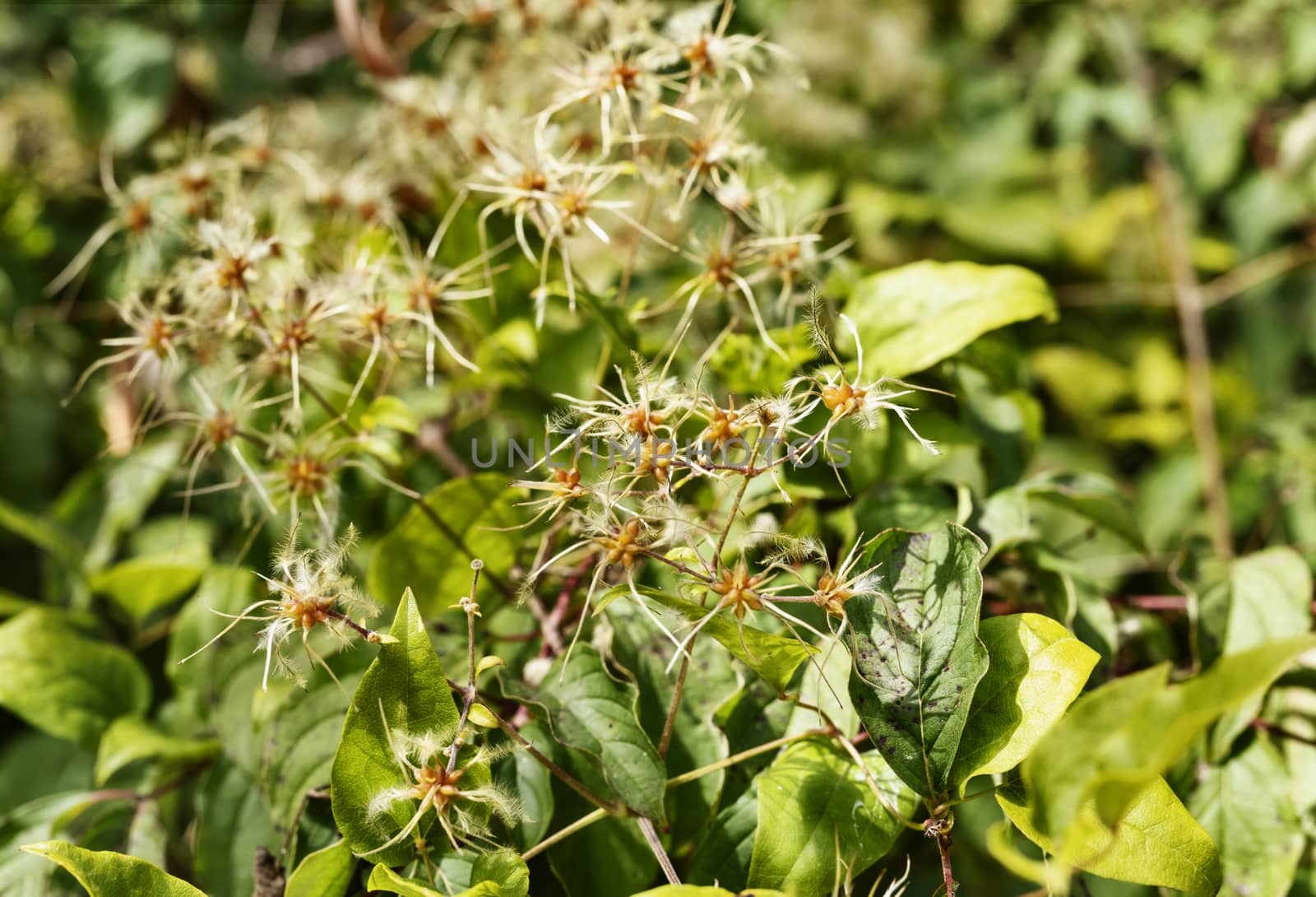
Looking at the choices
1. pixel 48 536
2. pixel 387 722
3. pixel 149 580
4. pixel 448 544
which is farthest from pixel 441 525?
pixel 48 536

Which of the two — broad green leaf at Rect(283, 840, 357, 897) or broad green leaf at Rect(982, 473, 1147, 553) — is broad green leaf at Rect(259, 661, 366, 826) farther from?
broad green leaf at Rect(982, 473, 1147, 553)

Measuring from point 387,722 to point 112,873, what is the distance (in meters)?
0.15

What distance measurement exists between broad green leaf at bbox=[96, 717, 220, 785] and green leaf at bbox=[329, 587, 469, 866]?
9.6 inches

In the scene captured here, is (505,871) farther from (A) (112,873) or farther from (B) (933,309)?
(B) (933,309)

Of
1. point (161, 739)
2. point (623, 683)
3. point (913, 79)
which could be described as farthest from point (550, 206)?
point (913, 79)

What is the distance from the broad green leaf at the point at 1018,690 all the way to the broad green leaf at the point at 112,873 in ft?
1.29

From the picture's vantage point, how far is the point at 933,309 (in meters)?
0.62

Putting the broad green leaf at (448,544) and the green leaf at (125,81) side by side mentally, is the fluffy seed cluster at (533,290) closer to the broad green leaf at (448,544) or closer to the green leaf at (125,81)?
Answer: the broad green leaf at (448,544)

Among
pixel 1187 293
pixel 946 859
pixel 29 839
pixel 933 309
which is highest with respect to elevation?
pixel 933 309

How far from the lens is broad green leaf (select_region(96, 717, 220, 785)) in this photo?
0.60 meters

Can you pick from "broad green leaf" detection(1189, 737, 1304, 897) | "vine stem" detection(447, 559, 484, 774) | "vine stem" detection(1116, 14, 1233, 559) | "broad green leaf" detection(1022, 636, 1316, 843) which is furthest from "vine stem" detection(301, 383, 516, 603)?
"vine stem" detection(1116, 14, 1233, 559)

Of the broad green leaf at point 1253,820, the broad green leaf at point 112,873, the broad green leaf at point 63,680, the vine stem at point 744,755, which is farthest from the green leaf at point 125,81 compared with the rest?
the broad green leaf at point 1253,820

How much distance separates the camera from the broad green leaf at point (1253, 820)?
554 mm

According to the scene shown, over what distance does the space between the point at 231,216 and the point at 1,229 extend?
620 mm
